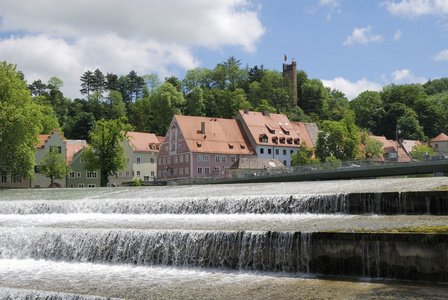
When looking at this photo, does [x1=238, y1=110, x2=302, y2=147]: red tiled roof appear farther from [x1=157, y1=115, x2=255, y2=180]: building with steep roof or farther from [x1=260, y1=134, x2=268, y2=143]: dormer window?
[x1=157, y1=115, x2=255, y2=180]: building with steep roof

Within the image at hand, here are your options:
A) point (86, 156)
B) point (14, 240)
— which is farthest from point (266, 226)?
point (86, 156)

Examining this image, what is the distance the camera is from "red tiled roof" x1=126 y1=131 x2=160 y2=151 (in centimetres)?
8284

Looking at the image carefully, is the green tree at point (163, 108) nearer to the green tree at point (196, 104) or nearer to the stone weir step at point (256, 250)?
Answer: the green tree at point (196, 104)

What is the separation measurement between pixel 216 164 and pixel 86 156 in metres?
22.4

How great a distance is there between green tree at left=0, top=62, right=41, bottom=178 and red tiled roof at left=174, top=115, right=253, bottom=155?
29271 mm

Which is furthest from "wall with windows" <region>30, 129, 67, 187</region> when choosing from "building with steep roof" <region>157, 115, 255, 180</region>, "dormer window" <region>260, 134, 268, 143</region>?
"dormer window" <region>260, 134, 268, 143</region>

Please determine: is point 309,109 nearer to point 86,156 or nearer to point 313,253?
point 86,156

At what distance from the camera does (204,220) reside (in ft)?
61.3

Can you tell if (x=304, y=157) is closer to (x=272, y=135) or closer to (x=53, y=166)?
(x=272, y=135)

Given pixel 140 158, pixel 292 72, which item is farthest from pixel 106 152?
pixel 292 72

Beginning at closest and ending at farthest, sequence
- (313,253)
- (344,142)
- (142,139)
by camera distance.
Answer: (313,253)
(344,142)
(142,139)

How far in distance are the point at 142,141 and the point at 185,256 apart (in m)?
71.8

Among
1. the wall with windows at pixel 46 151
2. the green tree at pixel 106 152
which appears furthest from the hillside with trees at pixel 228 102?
the green tree at pixel 106 152

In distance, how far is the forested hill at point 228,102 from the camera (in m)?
102
